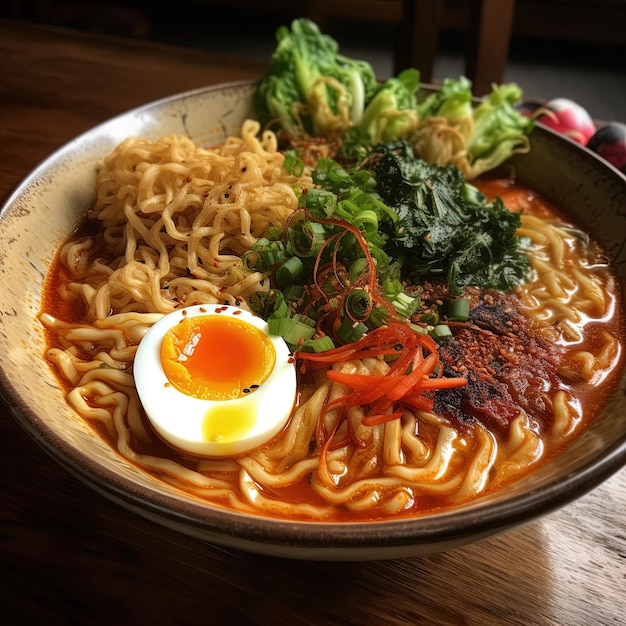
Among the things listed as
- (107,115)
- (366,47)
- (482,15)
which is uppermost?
(482,15)

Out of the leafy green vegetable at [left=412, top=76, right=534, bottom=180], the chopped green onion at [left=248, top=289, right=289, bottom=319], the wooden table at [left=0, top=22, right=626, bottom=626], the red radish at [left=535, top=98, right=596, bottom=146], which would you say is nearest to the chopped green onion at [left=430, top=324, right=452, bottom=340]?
the chopped green onion at [left=248, top=289, right=289, bottom=319]

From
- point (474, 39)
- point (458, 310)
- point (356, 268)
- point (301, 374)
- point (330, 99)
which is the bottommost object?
point (301, 374)

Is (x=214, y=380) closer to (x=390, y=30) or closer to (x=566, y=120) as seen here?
(x=566, y=120)

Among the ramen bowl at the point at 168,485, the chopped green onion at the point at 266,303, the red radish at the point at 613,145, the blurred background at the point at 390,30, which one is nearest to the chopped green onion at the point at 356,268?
the chopped green onion at the point at 266,303

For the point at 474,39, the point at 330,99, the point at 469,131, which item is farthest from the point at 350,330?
the point at 474,39

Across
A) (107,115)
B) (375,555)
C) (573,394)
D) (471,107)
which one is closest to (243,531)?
(375,555)

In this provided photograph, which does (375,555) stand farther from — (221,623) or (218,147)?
(218,147)
